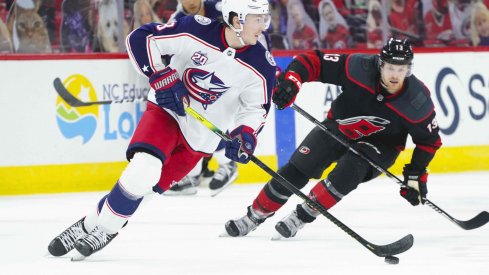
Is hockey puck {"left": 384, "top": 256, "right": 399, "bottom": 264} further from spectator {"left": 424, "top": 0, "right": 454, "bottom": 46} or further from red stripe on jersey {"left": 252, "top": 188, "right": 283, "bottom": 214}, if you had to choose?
spectator {"left": 424, "top": 0, "right": 454, "bottom": 46}

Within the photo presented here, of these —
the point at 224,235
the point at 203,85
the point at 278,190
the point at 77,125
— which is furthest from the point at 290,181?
the point at 77,125

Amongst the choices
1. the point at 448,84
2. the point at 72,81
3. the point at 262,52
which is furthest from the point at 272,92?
the point at 448,84

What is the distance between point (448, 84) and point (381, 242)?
11.0ft

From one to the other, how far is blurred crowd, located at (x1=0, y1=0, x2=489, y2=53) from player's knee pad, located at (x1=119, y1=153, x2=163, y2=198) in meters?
2.87

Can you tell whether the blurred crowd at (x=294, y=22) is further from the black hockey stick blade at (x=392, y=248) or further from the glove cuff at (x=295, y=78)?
the black hockey stick blade at (x=392, y=248)

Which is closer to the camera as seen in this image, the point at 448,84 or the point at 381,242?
the point at 381,242

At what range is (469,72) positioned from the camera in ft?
Answer: 27.1

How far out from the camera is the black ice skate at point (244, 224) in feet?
16.9

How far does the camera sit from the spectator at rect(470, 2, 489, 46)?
28.1 feet

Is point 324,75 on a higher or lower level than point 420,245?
higher

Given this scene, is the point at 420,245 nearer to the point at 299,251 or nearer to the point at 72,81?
the point at 299,251

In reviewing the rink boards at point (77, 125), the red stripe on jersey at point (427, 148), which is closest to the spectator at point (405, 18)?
the rink boards at point (77, 125)

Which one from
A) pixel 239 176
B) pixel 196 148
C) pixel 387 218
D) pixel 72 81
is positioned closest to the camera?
pixel 196 148

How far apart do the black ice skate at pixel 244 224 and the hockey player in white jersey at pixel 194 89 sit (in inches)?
Answer: 24.0
